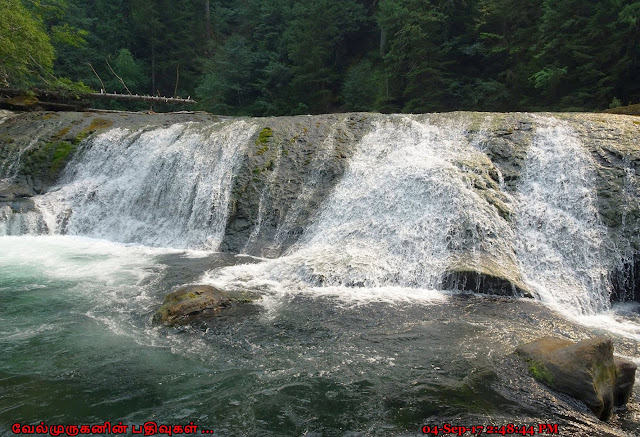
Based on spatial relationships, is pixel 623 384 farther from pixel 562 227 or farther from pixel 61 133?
pixel 61 133

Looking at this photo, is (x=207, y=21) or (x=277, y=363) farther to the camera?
(x=207, y=21)

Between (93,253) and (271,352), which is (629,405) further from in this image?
(93,253)

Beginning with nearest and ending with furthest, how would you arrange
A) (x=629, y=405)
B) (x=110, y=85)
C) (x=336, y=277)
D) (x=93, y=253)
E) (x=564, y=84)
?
(x=629, y=405)
(x=336, y=277)
(x=93, y=253)
(x=564, y=84)
(x=110, y=85)

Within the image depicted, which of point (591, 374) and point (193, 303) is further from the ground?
point (591, 374)

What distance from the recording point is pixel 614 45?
587 inches

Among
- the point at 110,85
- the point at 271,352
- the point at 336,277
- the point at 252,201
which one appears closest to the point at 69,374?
the point at 271,352

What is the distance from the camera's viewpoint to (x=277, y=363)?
510cm

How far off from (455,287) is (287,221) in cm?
416

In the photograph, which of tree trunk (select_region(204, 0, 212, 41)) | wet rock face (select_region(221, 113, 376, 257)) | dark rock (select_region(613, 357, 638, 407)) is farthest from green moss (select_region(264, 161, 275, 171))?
tree trunk (select_region(204, 0, 212, 41))

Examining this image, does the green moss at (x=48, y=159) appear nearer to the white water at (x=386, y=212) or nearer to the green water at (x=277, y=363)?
the white water at (x=386, y=212)

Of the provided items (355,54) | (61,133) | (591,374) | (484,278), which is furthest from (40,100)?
(591,374)
